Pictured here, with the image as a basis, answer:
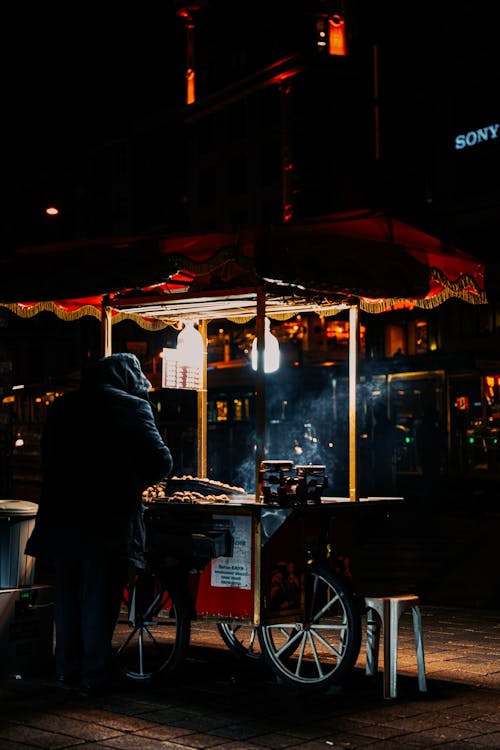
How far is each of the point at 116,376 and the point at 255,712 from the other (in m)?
2.33

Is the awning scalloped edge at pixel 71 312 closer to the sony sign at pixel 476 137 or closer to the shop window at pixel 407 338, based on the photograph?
the shop window at pixel 407 338

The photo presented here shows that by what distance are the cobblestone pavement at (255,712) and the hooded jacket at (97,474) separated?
91 cm

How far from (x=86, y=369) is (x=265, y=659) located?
2.34 metres

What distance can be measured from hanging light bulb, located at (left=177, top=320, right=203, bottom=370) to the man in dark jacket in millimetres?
2552

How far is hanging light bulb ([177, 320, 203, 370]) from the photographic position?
948 cm

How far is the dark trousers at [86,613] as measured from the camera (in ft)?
21.6

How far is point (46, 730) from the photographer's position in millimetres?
5688

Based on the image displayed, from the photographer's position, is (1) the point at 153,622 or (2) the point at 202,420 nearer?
(1) the point at 153,622

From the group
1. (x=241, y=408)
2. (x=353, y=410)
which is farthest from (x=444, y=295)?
(x=241, y=408)

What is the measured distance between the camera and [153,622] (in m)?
7.36

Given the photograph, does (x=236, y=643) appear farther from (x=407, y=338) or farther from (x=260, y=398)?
(x=407, y=338)

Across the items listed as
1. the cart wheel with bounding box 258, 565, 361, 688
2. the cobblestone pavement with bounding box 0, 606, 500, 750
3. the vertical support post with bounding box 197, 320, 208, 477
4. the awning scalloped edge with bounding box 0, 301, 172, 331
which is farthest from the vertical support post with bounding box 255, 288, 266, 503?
the awning scalloped edge with bounding box 0, 301, 172, 331

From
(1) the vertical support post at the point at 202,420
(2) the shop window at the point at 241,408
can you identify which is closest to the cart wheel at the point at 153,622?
(1) the vertical support post at the point at 202,420

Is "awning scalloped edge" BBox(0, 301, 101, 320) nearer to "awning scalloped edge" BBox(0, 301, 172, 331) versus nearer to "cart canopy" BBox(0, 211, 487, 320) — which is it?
"awning scalloped edge" BBox(0, 301, 172, 331)
